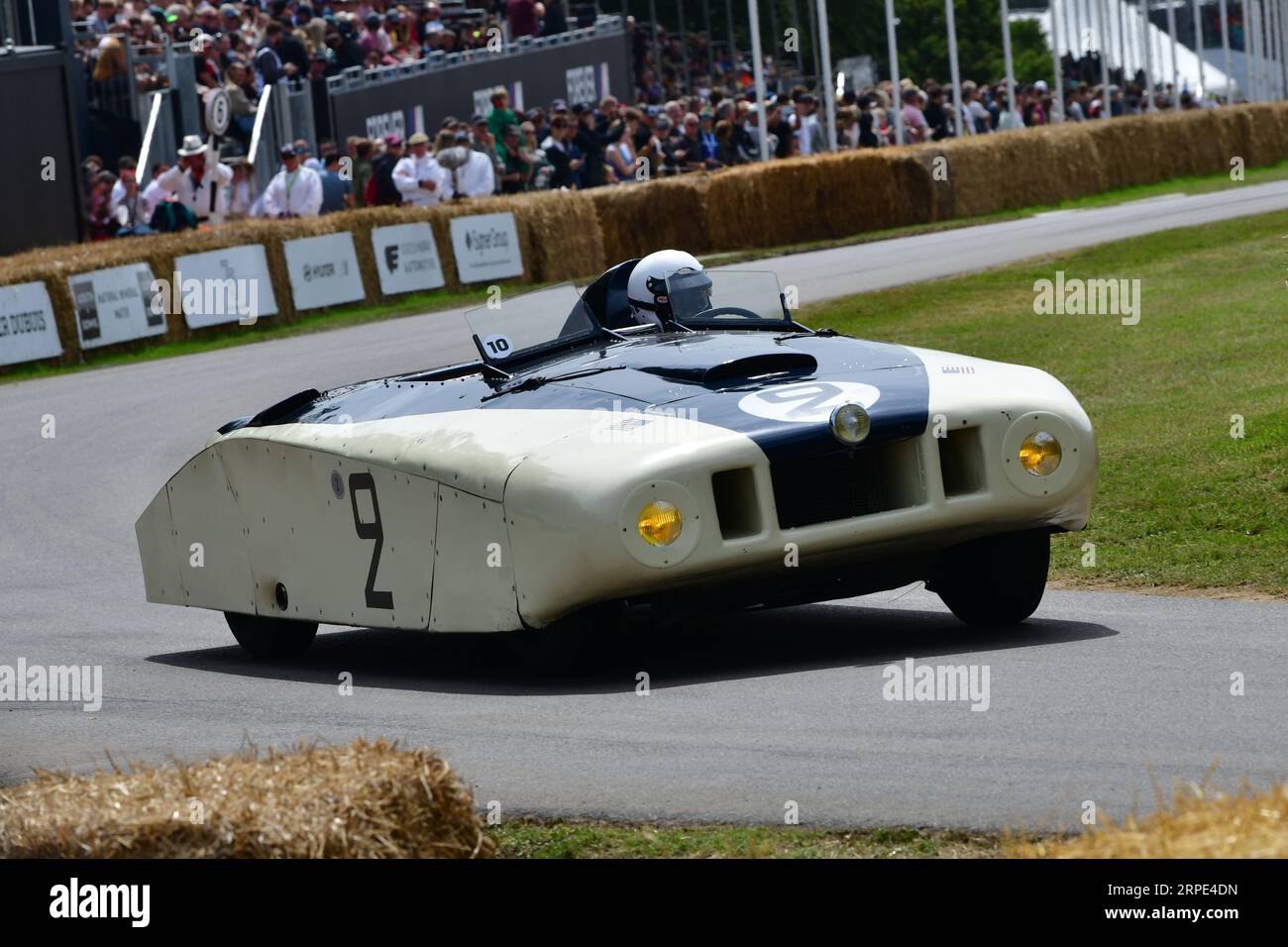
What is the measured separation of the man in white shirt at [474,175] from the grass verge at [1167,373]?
20.9 feet

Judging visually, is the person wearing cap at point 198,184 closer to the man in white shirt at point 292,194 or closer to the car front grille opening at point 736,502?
the man in white shirt at point 292,194

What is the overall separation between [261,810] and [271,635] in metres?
5.18

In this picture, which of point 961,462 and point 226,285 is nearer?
point 961,462

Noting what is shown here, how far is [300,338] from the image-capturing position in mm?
22797

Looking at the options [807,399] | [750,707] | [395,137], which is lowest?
[750,707]

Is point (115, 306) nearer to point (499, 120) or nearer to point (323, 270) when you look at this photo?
point (323, 270)

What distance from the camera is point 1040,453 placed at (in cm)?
782

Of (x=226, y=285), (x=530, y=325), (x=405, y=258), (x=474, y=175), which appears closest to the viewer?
(x=530, y=325)

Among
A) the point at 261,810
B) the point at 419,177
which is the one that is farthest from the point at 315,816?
the point at 419,177

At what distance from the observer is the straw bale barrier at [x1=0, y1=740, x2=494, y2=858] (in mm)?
4176

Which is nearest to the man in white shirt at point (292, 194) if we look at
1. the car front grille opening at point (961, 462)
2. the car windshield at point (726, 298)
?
the car windshield at point (726, 298)

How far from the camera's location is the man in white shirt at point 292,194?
24734 mm

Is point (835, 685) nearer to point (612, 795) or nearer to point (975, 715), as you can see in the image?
point (975, 715)
